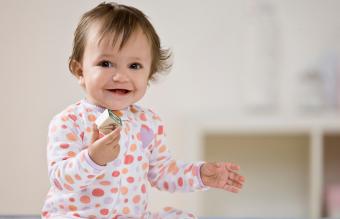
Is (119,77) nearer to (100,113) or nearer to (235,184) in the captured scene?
(100,113)

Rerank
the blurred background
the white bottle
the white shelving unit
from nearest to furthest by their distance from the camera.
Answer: the blurred background
the white bottle
the white shelving unit

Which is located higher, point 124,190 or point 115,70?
point 115,70

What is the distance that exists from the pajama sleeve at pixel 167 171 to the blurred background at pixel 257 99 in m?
0.90

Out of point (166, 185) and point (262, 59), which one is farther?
point (262, 59)

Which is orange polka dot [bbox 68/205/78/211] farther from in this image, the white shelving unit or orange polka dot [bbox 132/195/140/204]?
the white shelving unit

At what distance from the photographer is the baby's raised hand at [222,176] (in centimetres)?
93

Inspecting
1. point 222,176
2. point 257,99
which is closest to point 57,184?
point 222,176

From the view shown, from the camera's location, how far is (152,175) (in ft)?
3.11

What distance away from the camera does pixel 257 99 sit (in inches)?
81.4

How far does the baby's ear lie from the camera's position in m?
0.89

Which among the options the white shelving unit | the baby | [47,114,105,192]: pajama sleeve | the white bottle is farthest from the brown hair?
the white shelving unit

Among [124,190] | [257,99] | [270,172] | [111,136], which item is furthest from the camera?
[270,172]

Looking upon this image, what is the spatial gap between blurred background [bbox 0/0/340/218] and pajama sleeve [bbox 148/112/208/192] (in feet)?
2.95

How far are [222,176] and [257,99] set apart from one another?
3.85 feet
